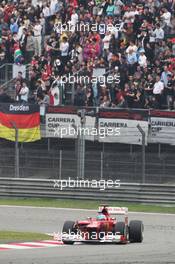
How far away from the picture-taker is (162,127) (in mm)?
24562

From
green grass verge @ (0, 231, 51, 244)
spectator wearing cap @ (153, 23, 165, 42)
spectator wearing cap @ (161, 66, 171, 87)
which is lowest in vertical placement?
green grass verge @ (0, 231, 51, 244)

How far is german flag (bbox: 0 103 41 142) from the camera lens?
26188 millimetres


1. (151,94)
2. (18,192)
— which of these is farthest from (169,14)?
(18,192)

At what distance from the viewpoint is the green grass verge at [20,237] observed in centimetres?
1647

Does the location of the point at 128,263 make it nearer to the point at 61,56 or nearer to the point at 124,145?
the point at 124,145

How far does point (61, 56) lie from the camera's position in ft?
97.1

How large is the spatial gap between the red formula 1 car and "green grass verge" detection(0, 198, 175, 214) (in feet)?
24.8

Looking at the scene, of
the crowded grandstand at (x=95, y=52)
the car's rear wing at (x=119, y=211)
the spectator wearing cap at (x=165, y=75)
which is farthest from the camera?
the crowded grandstand at (x=95, y=52)

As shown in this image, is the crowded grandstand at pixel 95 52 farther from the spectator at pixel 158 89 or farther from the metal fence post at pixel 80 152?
the metal fence post at pixel 80 152

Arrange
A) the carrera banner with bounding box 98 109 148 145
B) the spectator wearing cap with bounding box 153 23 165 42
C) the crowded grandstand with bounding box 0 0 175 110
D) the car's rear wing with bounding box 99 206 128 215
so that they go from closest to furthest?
the car's rear wing with bounding box 99 206 128 215, the carrera banner with bounding box 98 109 148 145, the crowded grandstand with bounding box 0 0 175 110, the spectator wearing cap with bounding box 153 23 165 42

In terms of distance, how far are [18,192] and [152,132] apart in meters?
4.11
